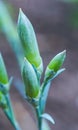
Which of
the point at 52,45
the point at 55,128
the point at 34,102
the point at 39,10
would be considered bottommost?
the point at 55,128

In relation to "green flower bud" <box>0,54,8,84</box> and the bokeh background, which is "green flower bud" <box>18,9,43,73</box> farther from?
the bokeh background

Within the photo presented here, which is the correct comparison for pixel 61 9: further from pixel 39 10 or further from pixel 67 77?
pixel 67 77

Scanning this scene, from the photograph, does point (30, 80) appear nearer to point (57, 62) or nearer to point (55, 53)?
point (57, 62)

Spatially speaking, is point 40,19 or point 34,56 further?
point 40,19

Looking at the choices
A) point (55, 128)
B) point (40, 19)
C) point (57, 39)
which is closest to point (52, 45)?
point (57, 39)

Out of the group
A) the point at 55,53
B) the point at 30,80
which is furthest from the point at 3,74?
the point at 55,53

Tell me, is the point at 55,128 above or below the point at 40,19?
below
